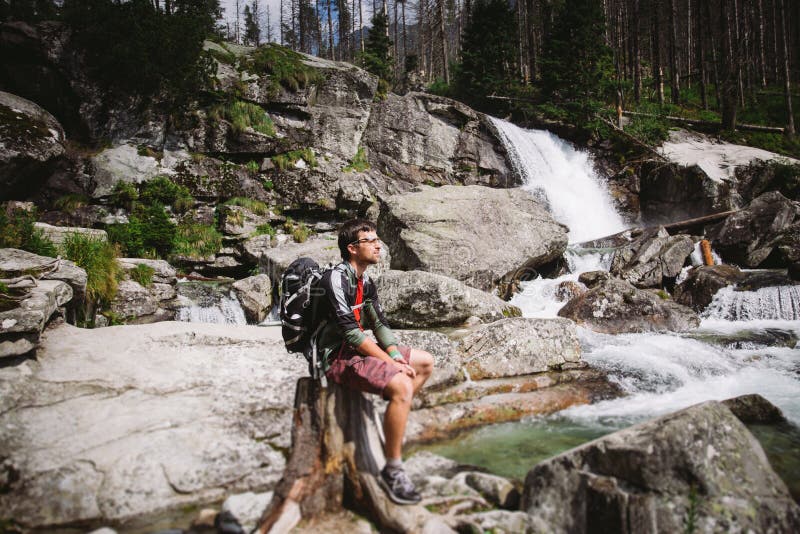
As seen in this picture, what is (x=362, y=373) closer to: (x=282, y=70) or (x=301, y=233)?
(x=301, y=233)

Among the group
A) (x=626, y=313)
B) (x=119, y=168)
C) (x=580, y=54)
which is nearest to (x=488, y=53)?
(x=580, y=54)

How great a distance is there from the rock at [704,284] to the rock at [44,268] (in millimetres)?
13075

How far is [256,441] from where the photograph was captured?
12.9 ft

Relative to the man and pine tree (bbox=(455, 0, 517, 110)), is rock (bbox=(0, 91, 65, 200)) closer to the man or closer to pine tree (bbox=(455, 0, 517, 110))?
the man

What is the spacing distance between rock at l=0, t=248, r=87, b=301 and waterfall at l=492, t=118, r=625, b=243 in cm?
1716

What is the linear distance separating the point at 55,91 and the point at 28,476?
17.8 m

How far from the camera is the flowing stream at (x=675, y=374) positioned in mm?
4223

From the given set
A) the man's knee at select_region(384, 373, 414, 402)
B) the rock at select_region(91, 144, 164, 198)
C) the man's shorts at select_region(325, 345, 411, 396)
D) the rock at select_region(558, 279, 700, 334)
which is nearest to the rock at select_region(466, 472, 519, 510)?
the man's knee at select_region(384, 373, 414, 402)

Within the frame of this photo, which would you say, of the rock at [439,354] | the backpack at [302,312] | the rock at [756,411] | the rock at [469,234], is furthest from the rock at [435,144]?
the backpack at [302,312]

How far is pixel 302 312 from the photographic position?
3129mm

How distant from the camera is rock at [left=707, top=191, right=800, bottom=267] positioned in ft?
38.7

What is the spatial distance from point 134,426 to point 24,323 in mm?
2281

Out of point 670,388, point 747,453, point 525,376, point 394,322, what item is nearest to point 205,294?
point 394,322

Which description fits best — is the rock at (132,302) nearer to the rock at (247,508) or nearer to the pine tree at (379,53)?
the rock at (247,508)
